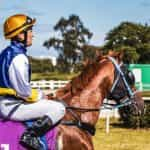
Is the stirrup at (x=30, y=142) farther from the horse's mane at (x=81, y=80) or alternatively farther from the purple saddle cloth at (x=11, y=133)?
the horse's mane at (x=81, y=80)

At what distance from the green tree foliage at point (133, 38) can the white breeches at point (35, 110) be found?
41.3 m

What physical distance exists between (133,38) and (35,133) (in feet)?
149

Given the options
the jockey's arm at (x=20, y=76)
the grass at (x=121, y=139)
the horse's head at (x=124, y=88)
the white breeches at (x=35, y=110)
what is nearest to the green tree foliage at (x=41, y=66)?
the grass at (x=121, y=139)

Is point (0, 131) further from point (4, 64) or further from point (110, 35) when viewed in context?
point (110, 35)

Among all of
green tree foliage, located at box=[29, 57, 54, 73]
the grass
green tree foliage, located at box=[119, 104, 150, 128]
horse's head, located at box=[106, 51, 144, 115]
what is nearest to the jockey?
horse's head, located at box=[106, 51, 144, 115]

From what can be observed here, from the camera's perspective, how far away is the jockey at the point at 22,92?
6.31m

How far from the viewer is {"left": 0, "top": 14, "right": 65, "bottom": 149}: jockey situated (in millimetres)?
6312

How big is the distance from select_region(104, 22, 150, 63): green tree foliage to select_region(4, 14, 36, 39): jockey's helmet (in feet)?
136

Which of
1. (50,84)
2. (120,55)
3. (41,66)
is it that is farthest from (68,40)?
(120,55)

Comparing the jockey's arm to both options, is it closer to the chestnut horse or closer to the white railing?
the chestnut horse

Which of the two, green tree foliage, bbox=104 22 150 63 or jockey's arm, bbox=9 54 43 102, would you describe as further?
green tree foliage, bbox=104 22 150 63

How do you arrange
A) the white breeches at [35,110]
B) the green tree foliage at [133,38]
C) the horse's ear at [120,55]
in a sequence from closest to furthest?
the white breeches at [35,110]
the horse's ear at [120,55]
the green tree foliage at [133,38]

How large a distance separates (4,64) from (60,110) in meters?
0.89

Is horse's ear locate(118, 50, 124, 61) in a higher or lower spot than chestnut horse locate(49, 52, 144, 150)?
higher
